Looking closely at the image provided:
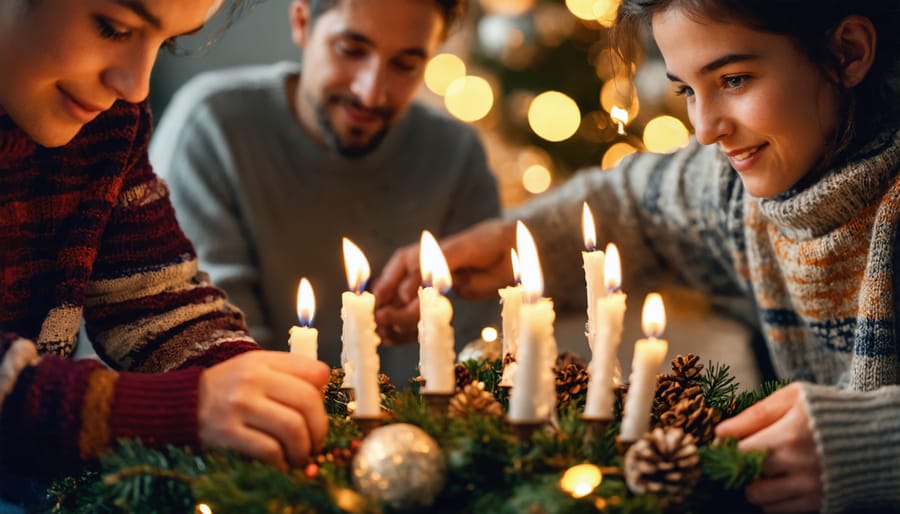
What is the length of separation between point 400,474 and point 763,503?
0.28 meters

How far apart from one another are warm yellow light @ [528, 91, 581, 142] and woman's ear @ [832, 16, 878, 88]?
119cm

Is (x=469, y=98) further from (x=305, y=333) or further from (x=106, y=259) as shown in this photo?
(x=305, y=333)

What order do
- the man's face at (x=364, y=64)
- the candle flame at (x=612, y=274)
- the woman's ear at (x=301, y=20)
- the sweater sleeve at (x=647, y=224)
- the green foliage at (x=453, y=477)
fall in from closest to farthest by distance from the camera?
1. the green foliage at (x=453, y=477)
2. the candle flame at (x=612, y=274)
3. the sweater sleeve at (x=647, y=224)
4. the man's face at (x=364, y=64)
5. the woman's ear at (x=301, y=20)

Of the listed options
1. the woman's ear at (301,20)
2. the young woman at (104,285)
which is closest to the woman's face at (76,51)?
the young woman at (104,285)

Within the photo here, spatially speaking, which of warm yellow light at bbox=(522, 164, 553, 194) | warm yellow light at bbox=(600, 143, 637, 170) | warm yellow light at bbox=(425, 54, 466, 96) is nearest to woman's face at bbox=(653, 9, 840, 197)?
warm yellow light at bbox=(600, 143, 637, 170)

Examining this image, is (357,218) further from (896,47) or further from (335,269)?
(896,47)

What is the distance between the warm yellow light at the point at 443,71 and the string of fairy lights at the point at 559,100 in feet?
0.73

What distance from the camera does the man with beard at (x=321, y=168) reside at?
5.20ft

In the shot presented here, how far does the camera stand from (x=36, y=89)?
79cm

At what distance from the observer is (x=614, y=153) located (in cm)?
224

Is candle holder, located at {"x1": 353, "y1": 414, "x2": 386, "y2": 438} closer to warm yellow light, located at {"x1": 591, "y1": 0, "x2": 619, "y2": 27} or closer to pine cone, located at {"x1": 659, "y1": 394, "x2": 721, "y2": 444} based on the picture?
pine cone, located at {"x1": 659, "y1": 394, "x2": 721, "y2": 444}

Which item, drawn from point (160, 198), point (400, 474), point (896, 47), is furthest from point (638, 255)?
point (400, 474)

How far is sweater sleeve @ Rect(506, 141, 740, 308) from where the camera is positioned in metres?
1.26

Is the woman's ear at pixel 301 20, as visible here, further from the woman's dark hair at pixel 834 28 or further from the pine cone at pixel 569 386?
the pine cone at pixel 569 386
